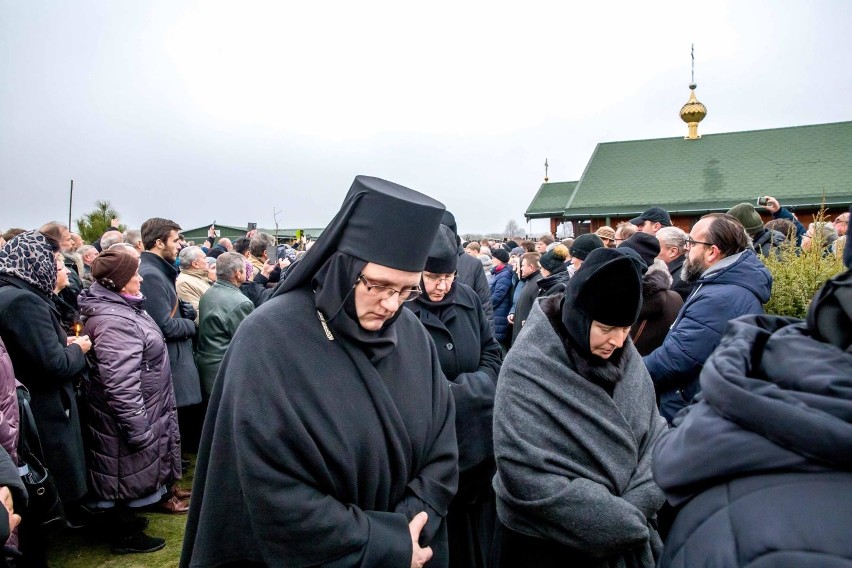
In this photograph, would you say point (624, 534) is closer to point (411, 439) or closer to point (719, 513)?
point (411, 439)

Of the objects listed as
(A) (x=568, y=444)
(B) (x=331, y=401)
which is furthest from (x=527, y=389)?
(B) (x=331, y=401)

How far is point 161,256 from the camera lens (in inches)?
211

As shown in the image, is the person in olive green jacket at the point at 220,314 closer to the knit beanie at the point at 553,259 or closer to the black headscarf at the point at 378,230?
the knit beanie at the point at 553,259

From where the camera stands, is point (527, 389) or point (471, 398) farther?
point (471, 398)

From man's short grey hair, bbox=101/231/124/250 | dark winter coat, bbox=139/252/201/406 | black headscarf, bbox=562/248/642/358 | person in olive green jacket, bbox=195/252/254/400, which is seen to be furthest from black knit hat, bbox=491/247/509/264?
black headscarf, bbox=562/248/642/358

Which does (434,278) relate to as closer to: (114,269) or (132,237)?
(114,269)

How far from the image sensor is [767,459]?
105cm

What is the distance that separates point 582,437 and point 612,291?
0.60 meters

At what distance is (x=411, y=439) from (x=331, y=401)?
374mm

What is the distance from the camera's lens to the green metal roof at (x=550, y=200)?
24023 mm

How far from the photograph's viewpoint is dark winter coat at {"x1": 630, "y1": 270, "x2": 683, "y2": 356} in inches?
155

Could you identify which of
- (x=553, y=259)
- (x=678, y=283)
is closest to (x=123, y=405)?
(x=553, y=259)

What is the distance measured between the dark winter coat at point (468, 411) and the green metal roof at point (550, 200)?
A: 66.9 ft

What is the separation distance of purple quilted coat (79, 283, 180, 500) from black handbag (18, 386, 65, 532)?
89cm
